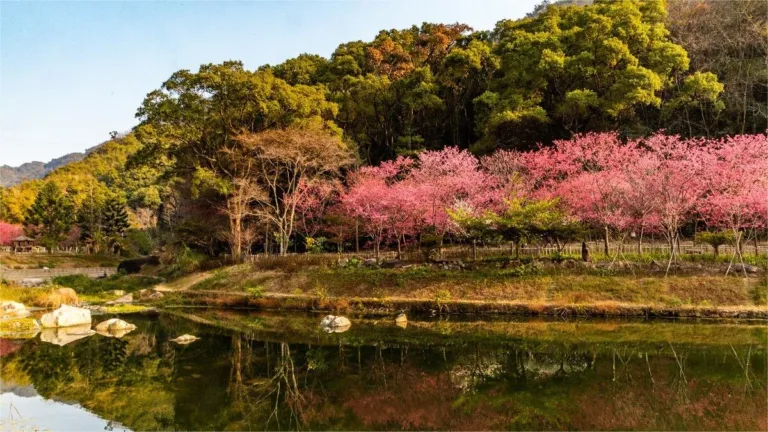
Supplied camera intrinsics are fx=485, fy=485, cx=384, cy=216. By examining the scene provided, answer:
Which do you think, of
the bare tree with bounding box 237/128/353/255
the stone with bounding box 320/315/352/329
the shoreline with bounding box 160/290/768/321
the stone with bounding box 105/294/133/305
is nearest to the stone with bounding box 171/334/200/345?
the stone with bounding box 320/315/352/329

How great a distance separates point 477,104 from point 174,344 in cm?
2909

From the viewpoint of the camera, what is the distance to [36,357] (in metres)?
15.6

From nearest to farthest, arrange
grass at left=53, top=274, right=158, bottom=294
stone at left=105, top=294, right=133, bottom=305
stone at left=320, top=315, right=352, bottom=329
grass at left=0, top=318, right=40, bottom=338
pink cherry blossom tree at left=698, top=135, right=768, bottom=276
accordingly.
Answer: grass at left=0, top=318, right=40, bottom=338 < stone at left=320, top=315, right=352, bottom=329 < pink cherry blossom tree at left=698, top=135, right=768, bottom=276 < stone at left=105, top=294, right=133, bottom=305 < grass at left=53, top=274, right=158, bottom=294

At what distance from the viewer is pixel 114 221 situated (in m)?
63.2

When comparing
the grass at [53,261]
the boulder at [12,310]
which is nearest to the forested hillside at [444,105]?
the boulder at [12,310]

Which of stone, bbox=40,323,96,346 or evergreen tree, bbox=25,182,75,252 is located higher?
evergreen tree, bbox=25,182,75,252

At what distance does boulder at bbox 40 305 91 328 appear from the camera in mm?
20375

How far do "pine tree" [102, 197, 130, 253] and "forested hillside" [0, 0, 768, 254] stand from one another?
23.7 metres

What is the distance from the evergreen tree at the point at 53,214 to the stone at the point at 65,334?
50.3 meters

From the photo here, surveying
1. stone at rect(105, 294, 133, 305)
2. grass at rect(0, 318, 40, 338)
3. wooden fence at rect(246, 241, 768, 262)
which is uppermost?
wooden fence at rect(246, 241, 768, 262)

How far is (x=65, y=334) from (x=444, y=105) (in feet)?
108

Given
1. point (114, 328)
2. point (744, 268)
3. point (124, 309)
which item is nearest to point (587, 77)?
point (744, 268)

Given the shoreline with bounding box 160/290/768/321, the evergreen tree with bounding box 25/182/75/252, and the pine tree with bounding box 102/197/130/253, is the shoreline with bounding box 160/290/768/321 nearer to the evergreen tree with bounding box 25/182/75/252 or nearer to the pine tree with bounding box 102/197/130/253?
the pine tree with bounding box 102/197/130/253

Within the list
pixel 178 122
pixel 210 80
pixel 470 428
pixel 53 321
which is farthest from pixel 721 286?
pixel 178 122
